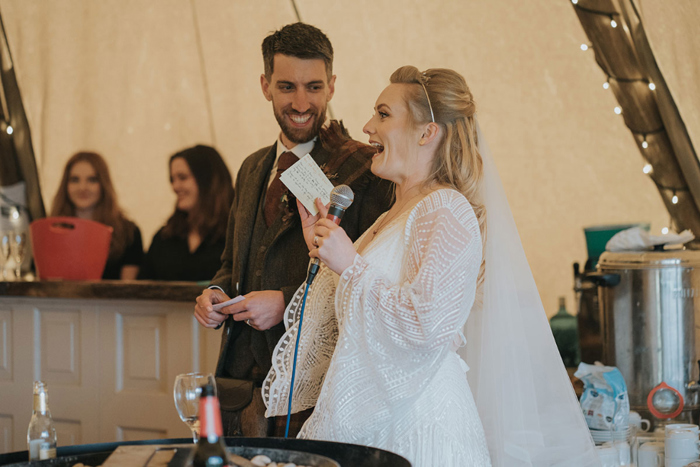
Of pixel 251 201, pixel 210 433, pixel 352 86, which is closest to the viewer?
pixel 210 433

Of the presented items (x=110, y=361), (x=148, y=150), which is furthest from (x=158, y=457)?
(x=148, y=150)

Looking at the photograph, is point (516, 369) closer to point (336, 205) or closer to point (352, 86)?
point (336, 205)

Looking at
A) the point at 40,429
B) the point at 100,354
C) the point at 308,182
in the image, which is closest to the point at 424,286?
the point at 308,182

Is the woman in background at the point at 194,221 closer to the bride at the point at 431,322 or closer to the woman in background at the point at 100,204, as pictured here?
the woman in background at the point at 100,204

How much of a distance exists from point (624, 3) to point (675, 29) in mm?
245

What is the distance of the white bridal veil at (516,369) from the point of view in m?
1.98

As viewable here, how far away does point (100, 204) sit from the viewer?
4.50 m

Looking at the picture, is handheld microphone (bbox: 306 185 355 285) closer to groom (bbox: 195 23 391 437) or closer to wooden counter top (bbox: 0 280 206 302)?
groom (bbox: 195 23 391 437)

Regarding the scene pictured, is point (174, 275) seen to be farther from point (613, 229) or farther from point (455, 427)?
point (455, 427)

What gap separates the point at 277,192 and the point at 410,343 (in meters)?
0.82

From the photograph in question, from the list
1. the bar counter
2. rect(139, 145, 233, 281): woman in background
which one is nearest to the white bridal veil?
the bar counter

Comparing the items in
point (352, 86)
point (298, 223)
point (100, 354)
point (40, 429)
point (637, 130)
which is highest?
point (352, 86)

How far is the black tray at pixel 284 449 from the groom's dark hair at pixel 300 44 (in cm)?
127

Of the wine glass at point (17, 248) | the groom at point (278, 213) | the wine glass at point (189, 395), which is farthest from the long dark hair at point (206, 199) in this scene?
the wine glass at point (189, 395)
